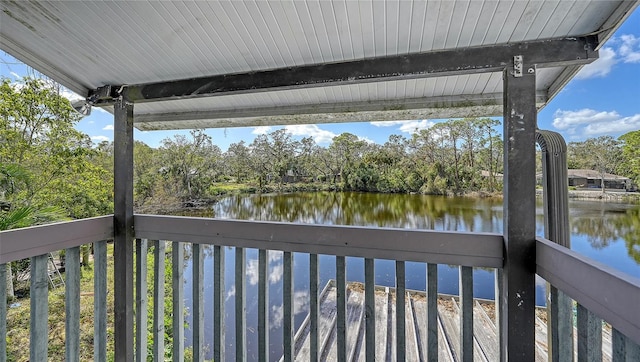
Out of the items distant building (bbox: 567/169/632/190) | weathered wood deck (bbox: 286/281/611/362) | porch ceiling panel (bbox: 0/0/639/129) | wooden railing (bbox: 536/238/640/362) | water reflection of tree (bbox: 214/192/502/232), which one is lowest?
weathered wood deck (bbox: 286/281/611/362)

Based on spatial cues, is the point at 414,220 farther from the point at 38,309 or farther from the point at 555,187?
the point at 38,309

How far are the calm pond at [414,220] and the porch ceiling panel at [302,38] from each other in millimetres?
707

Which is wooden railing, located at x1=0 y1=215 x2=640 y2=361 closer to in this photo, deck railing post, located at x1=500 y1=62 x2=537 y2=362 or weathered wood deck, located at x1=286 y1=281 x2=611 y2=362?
deck railing post, located at x1=500 y1=62 x2=537 y2=362

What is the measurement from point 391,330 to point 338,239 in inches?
95.2

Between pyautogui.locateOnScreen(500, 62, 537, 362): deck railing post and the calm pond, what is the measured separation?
126 millimetres

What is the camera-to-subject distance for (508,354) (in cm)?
114

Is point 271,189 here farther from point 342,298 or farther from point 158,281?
point 342,298

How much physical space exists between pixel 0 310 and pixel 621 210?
11.0 feet

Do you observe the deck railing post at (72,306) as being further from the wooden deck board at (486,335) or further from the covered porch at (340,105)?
the wooden deck board at (486,335)

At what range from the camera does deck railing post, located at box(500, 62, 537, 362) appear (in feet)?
3.71

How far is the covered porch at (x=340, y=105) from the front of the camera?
105 cm

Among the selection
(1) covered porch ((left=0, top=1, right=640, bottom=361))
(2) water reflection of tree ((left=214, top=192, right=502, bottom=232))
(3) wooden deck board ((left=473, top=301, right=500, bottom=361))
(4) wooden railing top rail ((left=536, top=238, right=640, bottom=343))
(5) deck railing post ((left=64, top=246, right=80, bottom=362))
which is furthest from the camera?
(3) wooden deck board ((left=473, top=301, right=500, bottom=361))

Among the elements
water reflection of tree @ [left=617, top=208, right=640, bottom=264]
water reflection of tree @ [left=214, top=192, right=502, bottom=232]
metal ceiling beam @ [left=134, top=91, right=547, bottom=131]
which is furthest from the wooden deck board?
metal ceiling beam @ [left=134, top=91, right=547, bottom=131]

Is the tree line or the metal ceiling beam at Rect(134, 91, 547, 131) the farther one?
the tree line
